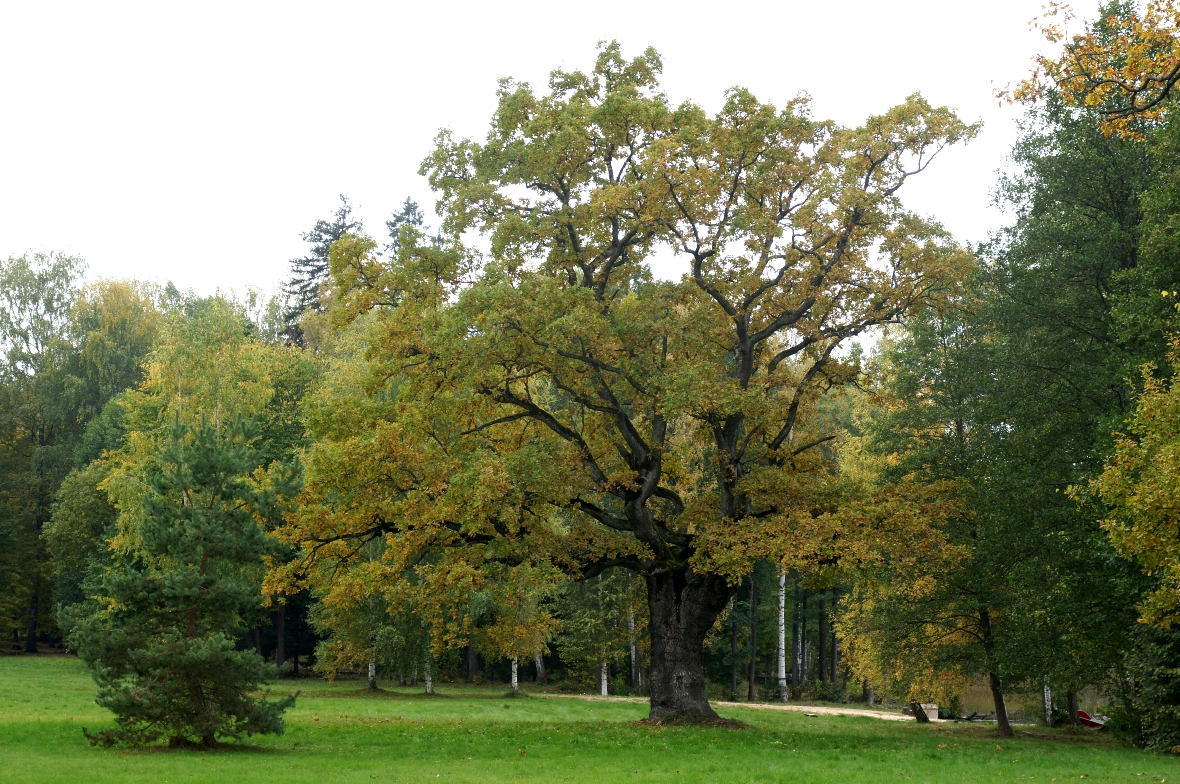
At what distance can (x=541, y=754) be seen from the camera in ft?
53.9

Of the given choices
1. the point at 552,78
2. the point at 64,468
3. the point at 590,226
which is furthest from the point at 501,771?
the point at 64,468

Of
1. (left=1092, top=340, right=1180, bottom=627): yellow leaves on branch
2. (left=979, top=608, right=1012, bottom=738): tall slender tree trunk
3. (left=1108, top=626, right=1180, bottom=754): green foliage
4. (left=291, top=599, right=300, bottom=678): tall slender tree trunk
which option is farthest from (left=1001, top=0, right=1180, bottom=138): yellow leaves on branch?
(left=291, top=599, right=300, bottom=678): tall slender tree trunk

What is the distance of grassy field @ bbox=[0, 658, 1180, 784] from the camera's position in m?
13.7

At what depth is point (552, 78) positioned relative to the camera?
2231 centimetres

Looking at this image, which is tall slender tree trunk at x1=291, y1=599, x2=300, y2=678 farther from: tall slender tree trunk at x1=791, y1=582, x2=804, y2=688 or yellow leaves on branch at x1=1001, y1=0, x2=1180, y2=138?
yellow leaves on branch at x1=1001, y1=0, x2=1180, y2=138

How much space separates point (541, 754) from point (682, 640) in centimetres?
542

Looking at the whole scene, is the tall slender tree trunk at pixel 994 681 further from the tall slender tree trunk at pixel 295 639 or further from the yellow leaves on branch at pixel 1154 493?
the tall slender tree trunk at pixel 295 639

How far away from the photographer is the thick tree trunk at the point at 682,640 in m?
20.9

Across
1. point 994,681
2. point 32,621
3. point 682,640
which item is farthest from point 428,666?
point 32,621

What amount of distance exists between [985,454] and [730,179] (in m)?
9.16

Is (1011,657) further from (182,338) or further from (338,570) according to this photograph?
(182,338)

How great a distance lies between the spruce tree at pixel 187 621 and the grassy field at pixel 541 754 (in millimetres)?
612

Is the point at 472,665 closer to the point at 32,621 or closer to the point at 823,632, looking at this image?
the point at 823,632

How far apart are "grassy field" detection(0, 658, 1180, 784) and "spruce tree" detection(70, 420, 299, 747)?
0.61 m
